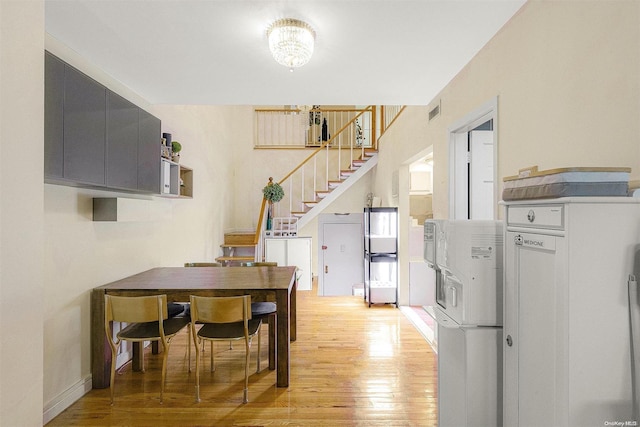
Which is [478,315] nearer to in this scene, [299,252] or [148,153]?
[148,153]

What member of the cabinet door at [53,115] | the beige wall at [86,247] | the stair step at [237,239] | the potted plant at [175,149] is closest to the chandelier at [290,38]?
the cabinet door at [53,115]

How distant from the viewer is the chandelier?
2201 mm

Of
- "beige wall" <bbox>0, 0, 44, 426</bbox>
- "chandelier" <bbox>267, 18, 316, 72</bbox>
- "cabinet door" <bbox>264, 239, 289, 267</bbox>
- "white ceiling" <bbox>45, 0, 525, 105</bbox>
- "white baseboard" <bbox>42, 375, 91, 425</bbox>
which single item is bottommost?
"white baseboard" <bbox>42, 375, 91, 425</bbox>

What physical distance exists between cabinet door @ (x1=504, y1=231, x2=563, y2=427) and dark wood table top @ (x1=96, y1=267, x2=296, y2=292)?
1.82 metres

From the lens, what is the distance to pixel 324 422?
243cm

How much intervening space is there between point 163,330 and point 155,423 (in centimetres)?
68

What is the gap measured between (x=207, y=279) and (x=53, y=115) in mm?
1868

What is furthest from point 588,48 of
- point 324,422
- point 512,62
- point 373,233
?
point 373,233

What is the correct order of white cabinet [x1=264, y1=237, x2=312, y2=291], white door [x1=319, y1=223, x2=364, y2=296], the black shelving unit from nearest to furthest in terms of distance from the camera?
the black shelving unit, white door [x1=319, y1=223, x2=364, y2=296], white cabinet [x1=264, y1=237, x2=312, y2=291]

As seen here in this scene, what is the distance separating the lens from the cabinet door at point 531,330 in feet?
4.16

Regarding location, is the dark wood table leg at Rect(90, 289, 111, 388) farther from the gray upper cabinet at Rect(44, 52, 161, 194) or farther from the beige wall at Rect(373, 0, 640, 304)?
the beige wall at Rect(373, 0, 640, 304)

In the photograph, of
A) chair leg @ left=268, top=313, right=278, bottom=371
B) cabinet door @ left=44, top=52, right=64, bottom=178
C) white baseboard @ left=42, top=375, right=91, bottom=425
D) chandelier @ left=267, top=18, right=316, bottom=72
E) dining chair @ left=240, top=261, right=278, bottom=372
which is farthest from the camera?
chair leg @ left=268, top=313, right=278, bottom=371

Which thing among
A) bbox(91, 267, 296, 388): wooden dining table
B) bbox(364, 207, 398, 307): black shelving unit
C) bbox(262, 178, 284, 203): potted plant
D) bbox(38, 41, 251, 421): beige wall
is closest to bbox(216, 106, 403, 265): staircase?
bbox(262, 178, 284, 203): potted plant

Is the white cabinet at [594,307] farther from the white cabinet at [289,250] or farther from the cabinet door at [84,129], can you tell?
the white cabinet at [289,250]
